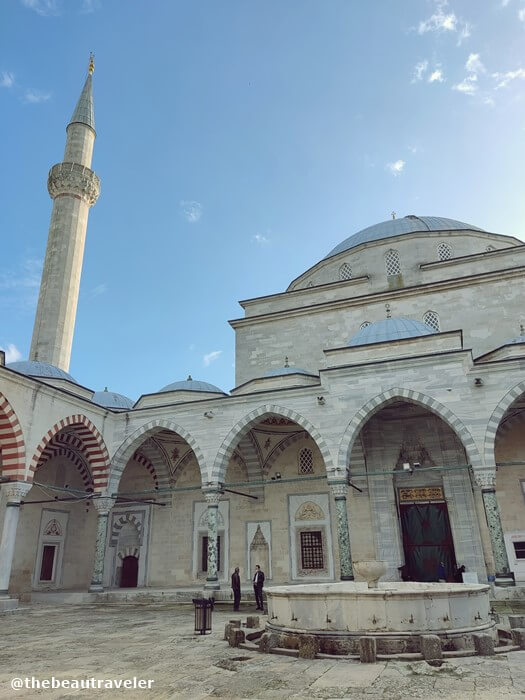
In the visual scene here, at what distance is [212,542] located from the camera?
9938mm

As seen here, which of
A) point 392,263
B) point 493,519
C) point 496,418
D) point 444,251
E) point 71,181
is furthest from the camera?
point 71,181

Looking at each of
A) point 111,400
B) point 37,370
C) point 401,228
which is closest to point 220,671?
point 37,370

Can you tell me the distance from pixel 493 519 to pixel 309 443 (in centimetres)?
472

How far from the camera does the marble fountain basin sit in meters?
4.07

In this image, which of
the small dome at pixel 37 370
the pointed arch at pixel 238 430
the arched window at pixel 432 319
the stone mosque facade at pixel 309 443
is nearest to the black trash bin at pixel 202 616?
the stone mosque facade at pixel 309 443

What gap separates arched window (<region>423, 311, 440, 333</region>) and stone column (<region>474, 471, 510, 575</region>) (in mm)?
4734

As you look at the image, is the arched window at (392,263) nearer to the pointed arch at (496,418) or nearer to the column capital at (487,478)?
the pointed arch at (496,418)

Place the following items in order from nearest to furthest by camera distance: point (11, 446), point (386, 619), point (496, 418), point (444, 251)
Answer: point (386, 619), point (496, 418), point (11, 446), point (444, 251)

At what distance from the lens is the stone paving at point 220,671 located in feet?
10.2

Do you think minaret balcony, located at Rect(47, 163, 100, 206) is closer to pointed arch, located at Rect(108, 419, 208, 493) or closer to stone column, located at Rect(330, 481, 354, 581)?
pointed arch, located at Rect(108, 419, 208, 493)

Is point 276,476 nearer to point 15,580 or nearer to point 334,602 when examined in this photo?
point 15,580

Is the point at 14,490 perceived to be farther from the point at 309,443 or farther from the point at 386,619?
the point at 386,619

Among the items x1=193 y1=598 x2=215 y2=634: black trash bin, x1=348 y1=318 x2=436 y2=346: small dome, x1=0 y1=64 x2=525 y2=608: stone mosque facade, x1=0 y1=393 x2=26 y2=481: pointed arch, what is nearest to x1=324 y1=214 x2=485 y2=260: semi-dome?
x1=0 y1=64 x2=525 y2=608: stone mosque facade

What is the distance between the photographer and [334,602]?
4.28 meters
